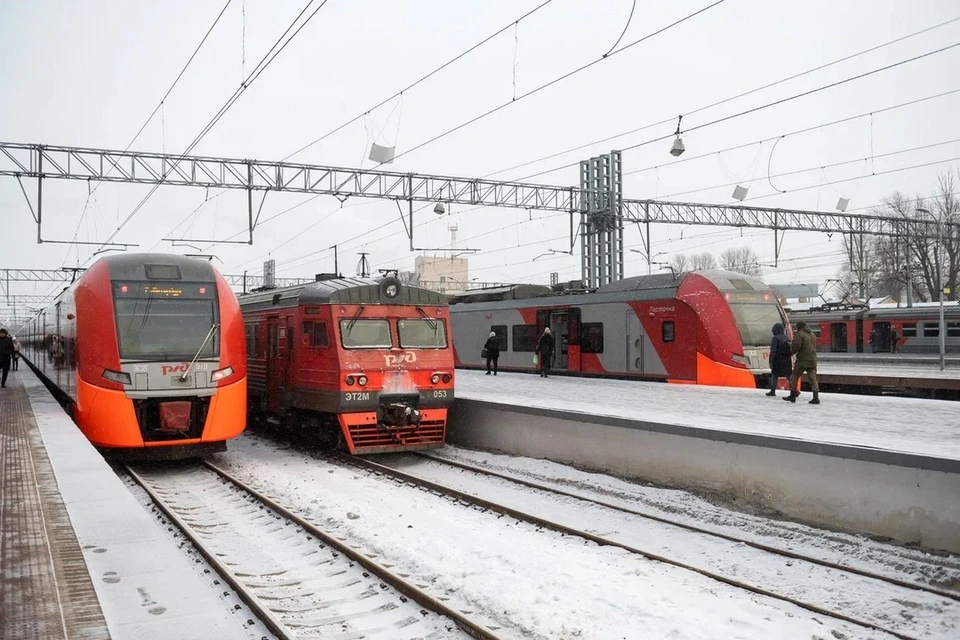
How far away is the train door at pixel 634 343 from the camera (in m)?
20.0

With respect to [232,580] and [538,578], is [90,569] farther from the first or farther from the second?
[538,578]

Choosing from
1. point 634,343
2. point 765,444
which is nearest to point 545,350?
point 634,343

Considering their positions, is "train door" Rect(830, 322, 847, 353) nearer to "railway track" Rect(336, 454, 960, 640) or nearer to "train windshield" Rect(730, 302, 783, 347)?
"train windshield" Rect(730, 302, 783, 347)

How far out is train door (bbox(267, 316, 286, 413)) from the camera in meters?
15.0

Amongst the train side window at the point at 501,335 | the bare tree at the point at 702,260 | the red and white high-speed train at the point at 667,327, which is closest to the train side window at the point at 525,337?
the red and white high-speed train at the point at 667,327

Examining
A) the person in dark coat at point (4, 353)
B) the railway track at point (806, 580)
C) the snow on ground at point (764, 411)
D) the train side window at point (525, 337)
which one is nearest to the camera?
the railway track at point (806, 580)

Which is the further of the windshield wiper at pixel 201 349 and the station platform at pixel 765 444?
the windshield wiper at pixel 201 349

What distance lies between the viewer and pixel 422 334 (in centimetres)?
1383

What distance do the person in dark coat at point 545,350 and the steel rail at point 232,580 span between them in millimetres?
13450

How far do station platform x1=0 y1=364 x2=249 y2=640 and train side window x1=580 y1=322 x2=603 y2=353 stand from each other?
14375 millimetres

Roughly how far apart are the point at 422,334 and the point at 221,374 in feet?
11.4

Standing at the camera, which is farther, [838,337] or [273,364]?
[838,337]

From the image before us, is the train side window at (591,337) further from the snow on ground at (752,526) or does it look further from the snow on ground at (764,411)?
the snow on ground at (752,526)

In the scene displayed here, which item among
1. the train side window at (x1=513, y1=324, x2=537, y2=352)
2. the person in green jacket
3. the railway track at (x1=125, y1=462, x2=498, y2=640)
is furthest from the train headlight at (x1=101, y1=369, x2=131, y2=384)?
the train side window at (x1=513, y1=324, x2=537, y2=352)
